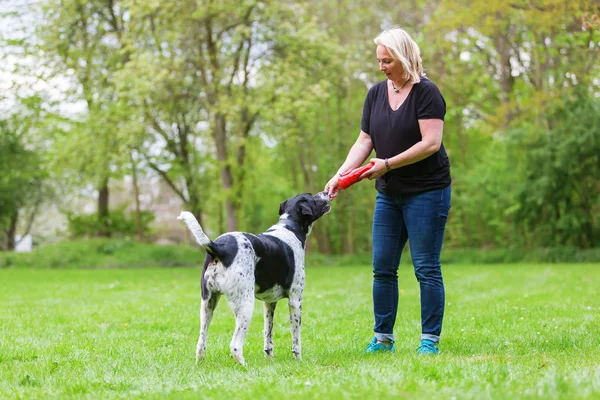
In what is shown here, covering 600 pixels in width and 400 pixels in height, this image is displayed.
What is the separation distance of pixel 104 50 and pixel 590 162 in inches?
642

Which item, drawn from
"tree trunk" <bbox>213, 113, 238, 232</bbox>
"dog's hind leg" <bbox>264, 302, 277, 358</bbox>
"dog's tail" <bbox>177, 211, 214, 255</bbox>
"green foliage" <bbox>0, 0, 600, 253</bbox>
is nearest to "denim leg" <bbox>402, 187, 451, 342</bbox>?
"dog's hind leg" <bbox>264, 302, 277, 358</bbox>

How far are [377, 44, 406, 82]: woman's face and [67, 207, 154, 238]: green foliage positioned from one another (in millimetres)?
23110

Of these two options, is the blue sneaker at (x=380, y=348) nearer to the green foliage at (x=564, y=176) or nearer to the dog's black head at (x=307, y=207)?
the dog's black head at (x=307, y=207)

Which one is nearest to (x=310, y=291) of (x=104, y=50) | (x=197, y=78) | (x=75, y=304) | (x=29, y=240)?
(x=75, y=304)

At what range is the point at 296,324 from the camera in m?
5.19

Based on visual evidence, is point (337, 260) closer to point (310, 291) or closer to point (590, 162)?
point (590, 162)

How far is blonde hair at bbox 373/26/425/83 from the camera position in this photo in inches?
193

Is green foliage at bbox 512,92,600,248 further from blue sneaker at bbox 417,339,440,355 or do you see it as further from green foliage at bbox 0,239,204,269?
blue sneaker at bbox 417,339,440,355

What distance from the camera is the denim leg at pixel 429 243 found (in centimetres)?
508

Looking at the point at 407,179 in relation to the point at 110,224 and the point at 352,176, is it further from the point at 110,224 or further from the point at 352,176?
the point at 110,224

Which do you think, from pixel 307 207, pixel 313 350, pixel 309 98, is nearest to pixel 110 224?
pixel 309 98

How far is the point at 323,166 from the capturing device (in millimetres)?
23938

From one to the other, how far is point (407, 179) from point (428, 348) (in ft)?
4.22

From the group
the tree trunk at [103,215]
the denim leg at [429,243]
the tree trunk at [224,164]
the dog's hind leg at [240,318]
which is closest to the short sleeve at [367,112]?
the denim leg at [429,243]
